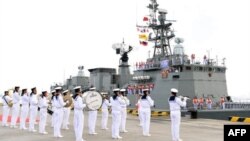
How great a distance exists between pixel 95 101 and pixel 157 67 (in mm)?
14299

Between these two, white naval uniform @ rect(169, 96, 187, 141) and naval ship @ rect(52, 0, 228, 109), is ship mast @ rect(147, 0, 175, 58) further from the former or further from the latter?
white naval uniform @ rect(169, 96, 187, 141)

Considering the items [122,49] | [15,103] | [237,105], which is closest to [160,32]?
[122,49]

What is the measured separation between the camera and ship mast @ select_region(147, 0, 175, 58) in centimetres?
2916

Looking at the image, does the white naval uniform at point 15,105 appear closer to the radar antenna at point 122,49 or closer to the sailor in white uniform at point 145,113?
the sailor in white uniform at point 145,113

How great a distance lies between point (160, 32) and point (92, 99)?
1835cm

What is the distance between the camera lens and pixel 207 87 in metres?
25.1

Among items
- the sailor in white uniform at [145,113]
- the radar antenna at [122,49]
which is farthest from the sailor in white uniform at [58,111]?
the radar antenna at [122,49]

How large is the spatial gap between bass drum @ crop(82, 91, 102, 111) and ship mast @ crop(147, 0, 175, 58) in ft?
55.2

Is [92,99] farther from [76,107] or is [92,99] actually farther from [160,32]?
[160,32]

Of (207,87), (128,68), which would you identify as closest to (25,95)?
(207,87)

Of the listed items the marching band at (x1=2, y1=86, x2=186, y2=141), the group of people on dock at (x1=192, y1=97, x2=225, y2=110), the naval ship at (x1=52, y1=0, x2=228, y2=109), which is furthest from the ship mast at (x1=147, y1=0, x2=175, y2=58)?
the marching band at (x1=2, y1=86, x2=186, y2=141)

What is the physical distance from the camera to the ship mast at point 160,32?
2916cm

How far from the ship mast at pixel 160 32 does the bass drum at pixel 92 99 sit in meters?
16.8

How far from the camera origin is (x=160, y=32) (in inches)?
1167
